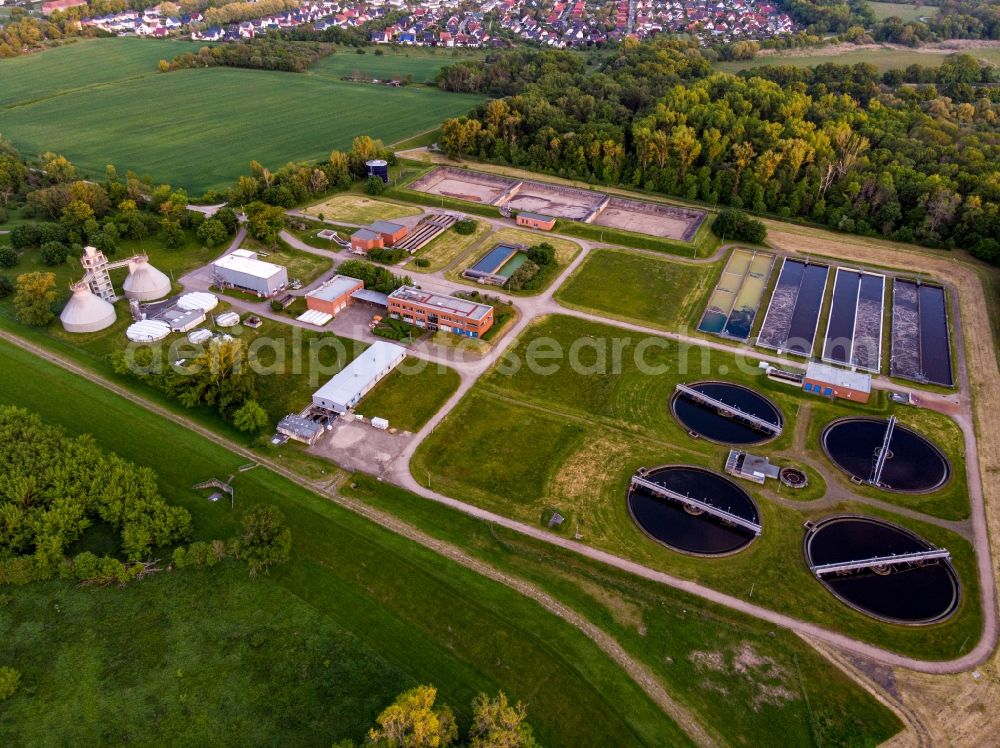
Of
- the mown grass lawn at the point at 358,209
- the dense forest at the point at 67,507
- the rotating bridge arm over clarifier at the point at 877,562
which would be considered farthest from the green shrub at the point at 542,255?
the dense forest at the point at 67,507

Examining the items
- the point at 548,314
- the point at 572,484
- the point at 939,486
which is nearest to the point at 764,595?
the point at 572,484

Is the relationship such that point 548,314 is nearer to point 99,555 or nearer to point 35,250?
point 99,555

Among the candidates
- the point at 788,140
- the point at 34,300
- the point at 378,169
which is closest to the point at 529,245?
the point at 378,169

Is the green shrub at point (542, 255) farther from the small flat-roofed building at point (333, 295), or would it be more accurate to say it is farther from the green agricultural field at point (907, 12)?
the green agricultural field at point (907, 12)

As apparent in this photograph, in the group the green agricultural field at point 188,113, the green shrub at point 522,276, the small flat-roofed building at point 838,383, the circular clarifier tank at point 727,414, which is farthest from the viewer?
the green agricultural field at point 188,113

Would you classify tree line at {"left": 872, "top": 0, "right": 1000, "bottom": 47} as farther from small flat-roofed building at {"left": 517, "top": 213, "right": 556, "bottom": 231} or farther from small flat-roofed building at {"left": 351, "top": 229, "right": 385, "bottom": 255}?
small flat-roofed building at {"left": 351, "top": 229, "right": 385, "bottom": 255}

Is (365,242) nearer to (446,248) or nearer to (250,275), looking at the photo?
(446,248)

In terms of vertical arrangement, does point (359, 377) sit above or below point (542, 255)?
below

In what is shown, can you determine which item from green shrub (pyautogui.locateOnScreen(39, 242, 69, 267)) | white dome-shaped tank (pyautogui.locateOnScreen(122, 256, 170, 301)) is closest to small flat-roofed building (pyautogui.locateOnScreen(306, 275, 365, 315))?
white dome-shaped tank (pyautogui.locateOnScreen(122, 256, 170, 301))
